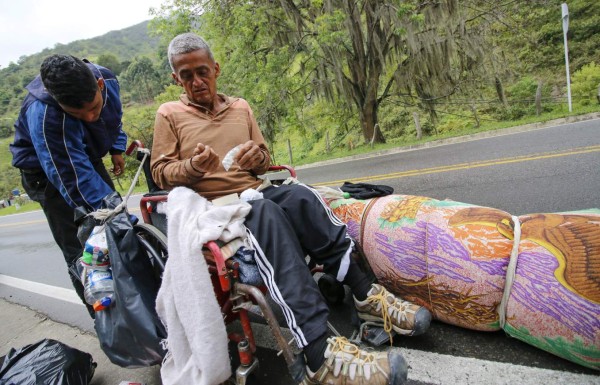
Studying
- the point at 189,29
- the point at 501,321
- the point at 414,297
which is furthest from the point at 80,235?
the point at 189,29

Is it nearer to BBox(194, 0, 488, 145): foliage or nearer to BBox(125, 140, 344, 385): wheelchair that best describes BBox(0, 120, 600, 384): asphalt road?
BBox(125, 140, 344, 385): wheelchair

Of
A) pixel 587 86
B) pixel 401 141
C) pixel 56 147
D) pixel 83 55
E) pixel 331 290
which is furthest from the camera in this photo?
pixel 83 55

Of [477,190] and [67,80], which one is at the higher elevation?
[67,80]

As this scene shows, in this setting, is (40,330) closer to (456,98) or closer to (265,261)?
(265,261)

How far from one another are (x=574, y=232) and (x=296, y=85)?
1042cm

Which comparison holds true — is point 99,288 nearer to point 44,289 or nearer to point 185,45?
point 185,45

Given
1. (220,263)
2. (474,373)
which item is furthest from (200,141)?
(474,373)

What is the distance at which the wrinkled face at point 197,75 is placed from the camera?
2057mm

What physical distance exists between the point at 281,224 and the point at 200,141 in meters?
0.88

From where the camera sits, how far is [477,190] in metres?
4.14

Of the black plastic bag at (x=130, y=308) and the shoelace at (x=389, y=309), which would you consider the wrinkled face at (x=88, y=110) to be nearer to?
the black plastic bag at (x=130, y=308)

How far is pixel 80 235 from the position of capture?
197 centimetres

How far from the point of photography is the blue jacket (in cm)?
202

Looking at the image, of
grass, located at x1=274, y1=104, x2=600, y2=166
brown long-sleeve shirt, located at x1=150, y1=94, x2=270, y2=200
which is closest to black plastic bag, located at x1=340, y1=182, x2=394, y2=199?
brown long-sleeve shirt, located at x1=150, y1=94, x2=270, y2=200
